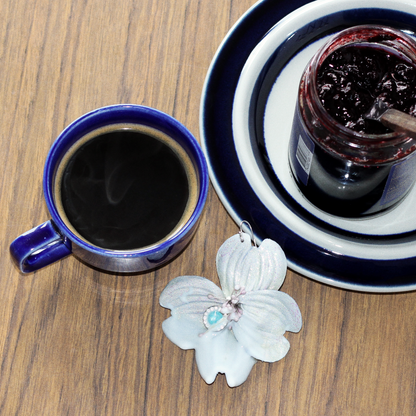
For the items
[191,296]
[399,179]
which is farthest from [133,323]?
[399,179]

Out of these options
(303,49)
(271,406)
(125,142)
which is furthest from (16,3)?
(271,406)

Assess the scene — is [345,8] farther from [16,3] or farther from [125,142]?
[16,3]

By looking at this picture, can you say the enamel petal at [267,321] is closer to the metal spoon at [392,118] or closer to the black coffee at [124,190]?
the black coffee at [124,190]

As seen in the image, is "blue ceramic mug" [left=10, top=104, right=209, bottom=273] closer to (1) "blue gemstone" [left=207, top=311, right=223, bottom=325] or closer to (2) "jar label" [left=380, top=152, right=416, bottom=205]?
(1) "blue gemstone" [left=207, top=311, right=223, bottom=325]

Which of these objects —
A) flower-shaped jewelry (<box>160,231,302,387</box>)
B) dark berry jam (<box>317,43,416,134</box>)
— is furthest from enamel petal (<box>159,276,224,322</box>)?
dark berry jam (<box>317,43,416,134</box>)

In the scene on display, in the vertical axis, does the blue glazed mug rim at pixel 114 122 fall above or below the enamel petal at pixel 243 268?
above

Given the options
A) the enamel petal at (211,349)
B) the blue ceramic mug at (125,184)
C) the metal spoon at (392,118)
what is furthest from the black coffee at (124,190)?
the metal spoon at (392,118)

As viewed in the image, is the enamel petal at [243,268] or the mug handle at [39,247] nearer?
the mug handle at [39,247]
